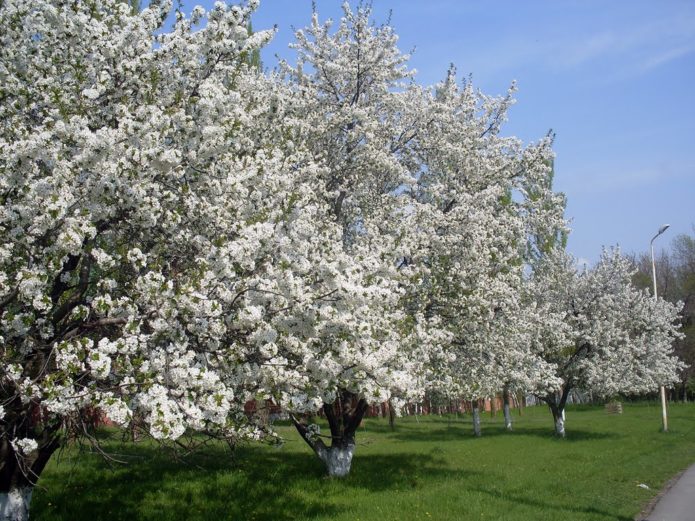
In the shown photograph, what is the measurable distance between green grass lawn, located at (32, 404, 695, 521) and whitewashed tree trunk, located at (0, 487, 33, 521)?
773mm

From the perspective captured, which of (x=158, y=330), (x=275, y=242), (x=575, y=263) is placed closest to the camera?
(x=158, y=330)

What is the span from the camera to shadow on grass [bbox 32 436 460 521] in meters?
12.5

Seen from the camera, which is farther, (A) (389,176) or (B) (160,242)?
(A) (389,176)

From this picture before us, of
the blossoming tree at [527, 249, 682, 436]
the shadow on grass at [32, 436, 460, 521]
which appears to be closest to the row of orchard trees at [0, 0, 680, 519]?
the shadow on grass at [32, 436, 460, 521]

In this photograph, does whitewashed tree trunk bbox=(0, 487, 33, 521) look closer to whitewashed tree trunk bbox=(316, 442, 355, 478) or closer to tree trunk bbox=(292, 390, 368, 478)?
tree trunk bbox=(292, 390, 368, 478)

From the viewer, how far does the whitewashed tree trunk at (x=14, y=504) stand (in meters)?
9.79

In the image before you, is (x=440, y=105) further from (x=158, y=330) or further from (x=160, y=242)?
(x=158, y=330)

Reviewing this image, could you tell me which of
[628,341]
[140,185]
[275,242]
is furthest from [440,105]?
[628,341]

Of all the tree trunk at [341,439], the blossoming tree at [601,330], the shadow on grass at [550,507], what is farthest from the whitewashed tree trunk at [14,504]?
the blossoming tree at [601,330]

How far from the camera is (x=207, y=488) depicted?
578 inches

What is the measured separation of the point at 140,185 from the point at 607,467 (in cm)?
1769

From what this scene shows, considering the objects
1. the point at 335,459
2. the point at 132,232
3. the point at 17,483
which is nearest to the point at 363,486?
the point at 335,459

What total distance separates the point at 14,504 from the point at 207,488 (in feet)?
17.7

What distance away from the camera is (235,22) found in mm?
9359
